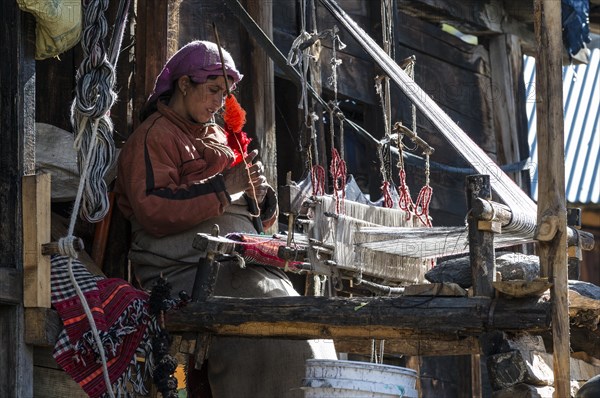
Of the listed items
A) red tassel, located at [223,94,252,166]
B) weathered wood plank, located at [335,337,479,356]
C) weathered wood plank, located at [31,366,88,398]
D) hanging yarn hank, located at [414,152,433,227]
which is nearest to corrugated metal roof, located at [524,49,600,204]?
hanging yarn hank, located at [414,152,433,227]


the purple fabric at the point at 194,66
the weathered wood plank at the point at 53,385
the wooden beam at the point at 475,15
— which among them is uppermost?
the wooden beam at the point at 475,15

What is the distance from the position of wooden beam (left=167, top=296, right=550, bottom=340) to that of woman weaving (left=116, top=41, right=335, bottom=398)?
9.7 inches

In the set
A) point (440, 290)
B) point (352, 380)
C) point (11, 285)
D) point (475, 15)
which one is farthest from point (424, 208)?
point (475, 15)

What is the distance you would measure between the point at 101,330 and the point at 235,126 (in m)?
1.29

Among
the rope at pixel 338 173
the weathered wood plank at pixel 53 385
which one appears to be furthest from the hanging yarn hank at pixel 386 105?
the weathered wood plank at pixel 53 385

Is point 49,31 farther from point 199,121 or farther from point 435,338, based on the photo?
point 435,338

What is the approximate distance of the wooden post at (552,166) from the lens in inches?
211

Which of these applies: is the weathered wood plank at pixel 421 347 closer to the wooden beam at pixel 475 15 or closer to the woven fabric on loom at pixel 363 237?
the woven fabric on loom at pixel 363 237

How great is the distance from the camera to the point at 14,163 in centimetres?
577

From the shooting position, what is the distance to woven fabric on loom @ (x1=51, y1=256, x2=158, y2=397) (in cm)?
571

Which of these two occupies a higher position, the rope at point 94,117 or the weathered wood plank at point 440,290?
the rope at point 94,117

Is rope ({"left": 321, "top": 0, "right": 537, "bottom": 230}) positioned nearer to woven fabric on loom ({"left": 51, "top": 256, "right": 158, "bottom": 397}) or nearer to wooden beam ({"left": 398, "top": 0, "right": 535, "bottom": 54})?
woven fabric on loom ({"left": 51, "top": 256, "right": 158, "bottom": 397})

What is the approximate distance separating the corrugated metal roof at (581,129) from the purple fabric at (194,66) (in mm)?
6204

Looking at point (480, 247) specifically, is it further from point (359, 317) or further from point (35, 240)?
point (35, 240)
